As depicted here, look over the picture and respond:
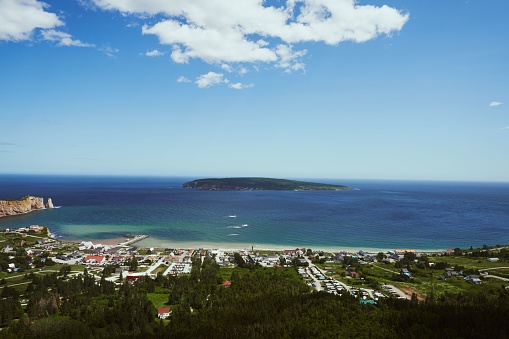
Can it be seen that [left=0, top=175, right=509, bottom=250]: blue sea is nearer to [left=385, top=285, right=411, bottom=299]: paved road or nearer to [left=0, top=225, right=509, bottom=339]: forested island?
[left=0, top=225, right=509, bottom=339]: forested island

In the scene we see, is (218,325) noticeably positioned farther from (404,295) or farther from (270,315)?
(404,295)

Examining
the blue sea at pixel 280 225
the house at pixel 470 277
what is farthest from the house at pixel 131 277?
the house at pixel 470 277

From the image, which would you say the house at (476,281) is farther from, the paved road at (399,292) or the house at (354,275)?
the house at (354,275)

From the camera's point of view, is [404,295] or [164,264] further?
[164,264]

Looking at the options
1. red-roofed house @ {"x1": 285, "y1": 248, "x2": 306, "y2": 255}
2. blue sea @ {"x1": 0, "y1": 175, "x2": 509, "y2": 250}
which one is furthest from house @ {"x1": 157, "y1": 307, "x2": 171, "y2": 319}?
blue sea @ {"x1": 0, "y1": 175, "x2": 509, "y2": 250}

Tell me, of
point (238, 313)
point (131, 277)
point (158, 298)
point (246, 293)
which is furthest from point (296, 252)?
point (238, 313)

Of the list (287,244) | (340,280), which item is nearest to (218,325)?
(340,280)

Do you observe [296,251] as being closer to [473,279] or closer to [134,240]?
[473,279]
